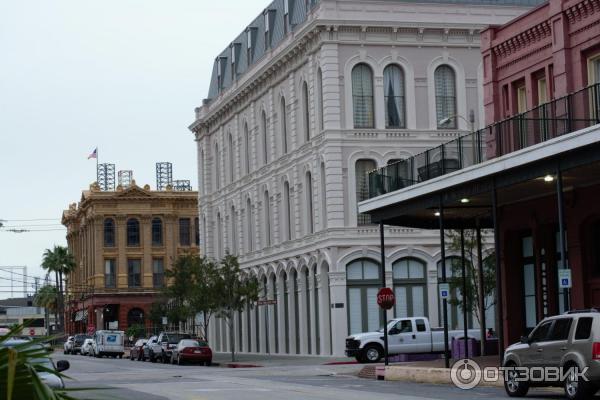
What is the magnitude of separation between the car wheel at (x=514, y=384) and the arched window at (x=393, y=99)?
33.8 meters

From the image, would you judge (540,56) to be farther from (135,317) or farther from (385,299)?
(135,317)

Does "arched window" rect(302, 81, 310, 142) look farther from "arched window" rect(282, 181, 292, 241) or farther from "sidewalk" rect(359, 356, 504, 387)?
"sidewalk" rect(359, 356, 504, 387)

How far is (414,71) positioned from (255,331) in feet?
65.9

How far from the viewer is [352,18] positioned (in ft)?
189

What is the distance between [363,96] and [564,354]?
3634 cm

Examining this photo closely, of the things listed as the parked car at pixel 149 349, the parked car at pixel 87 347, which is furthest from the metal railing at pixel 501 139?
the parked car at pixel 87 347

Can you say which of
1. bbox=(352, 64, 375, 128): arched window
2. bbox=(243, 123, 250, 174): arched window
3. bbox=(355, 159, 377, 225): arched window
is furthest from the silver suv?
bbox=(243, 123, 250, 174): arched window

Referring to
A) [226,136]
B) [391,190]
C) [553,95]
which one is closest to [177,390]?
[391,190]

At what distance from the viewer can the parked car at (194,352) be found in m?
59.9

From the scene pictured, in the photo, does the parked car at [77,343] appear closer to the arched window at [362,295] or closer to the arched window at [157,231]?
the arched window at [157,231]

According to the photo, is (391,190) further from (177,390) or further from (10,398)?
(10,398)

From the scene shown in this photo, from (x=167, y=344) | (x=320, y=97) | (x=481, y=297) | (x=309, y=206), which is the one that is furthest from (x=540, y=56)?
(x=167, y=344)

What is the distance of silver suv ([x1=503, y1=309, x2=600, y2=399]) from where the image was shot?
71.7 ft

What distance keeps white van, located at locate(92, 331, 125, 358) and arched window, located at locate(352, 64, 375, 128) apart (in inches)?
1299
